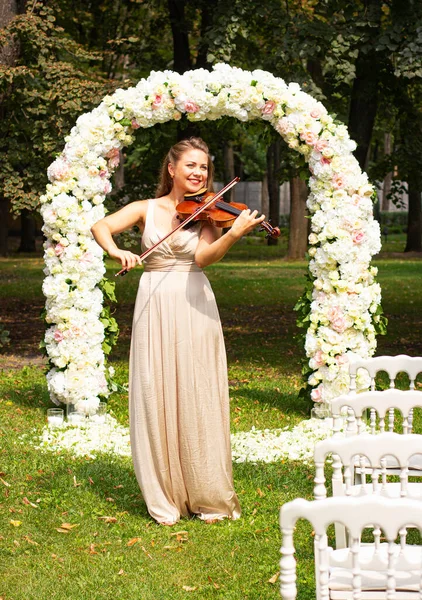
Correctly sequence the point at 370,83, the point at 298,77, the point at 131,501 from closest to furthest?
the point at 131,501 → the point at 298,77 → the point at 370,83

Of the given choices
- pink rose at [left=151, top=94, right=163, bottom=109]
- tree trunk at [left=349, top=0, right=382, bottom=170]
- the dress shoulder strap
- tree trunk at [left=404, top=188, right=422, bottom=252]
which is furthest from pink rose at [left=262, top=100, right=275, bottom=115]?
tree trunk at [left=404, top=188, right=422, bottom=252]

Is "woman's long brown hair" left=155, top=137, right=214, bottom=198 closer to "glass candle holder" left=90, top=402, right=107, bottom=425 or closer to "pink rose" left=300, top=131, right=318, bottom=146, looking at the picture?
"pink rose" left=300, top=131, right=318, bottom=146

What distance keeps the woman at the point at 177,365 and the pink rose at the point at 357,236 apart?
309 cm

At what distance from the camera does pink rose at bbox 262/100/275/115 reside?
9.05m

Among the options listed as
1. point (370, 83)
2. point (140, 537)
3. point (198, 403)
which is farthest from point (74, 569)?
point (370, 83)

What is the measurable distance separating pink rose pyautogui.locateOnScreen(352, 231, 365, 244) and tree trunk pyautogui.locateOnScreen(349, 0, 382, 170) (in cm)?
550

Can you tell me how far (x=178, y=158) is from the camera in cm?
636

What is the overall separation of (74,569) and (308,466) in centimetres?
271

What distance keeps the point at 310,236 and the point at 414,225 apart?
23.2 m

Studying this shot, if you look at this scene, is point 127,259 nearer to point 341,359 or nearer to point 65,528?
point 65,528

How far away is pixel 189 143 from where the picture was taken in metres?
6.38

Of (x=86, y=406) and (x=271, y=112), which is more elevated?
(x=271, y=112)

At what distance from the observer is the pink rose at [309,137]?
29.9 ft

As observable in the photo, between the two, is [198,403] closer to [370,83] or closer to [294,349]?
[294,349]
